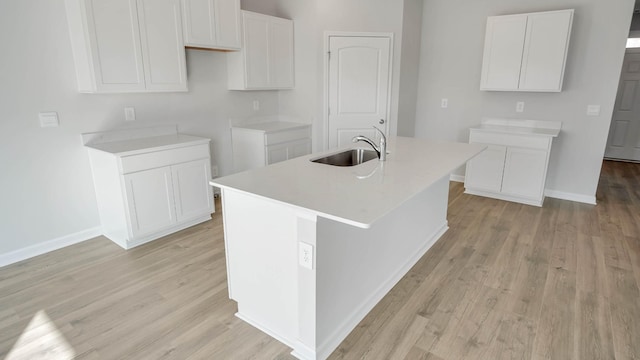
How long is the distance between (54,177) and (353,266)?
2.63 m

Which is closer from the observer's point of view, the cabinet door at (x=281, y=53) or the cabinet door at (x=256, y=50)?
the cabinet door at (x=256, y=50)

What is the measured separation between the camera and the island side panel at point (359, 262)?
5.92ft

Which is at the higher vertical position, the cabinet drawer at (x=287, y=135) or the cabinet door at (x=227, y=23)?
the cabinet door at (x=227, y=23)

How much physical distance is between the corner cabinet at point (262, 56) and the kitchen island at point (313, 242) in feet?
6.98

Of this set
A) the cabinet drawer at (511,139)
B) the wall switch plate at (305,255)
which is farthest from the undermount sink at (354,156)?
the cabinet drawer at (511,139)

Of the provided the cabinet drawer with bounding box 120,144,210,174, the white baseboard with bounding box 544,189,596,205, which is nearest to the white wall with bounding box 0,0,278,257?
the cabinet drawer with bounding box 120,144,210,174

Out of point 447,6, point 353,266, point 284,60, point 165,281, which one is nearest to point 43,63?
point 165,281

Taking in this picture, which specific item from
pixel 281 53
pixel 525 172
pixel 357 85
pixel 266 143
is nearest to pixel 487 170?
pixel 525 172

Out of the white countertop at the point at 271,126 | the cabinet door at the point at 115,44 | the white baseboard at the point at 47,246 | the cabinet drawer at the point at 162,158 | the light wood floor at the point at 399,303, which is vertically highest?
the cabinet door at the point at 115,44

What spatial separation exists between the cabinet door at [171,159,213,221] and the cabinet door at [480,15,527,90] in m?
3.43

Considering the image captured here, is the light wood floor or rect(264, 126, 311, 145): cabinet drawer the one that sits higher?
rect(264, 126, 311, 145): cabinet drawer

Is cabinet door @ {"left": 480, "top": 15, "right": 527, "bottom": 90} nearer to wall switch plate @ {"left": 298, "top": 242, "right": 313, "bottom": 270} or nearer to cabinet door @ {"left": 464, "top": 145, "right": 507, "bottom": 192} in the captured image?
cabinet door @ {"left": 464, "top": 145, "right": 507, "bottom": 192}

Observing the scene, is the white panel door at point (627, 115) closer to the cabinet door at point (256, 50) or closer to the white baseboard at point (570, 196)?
the white baseboard at point (570, 196)

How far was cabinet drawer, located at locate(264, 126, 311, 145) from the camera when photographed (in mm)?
4175
